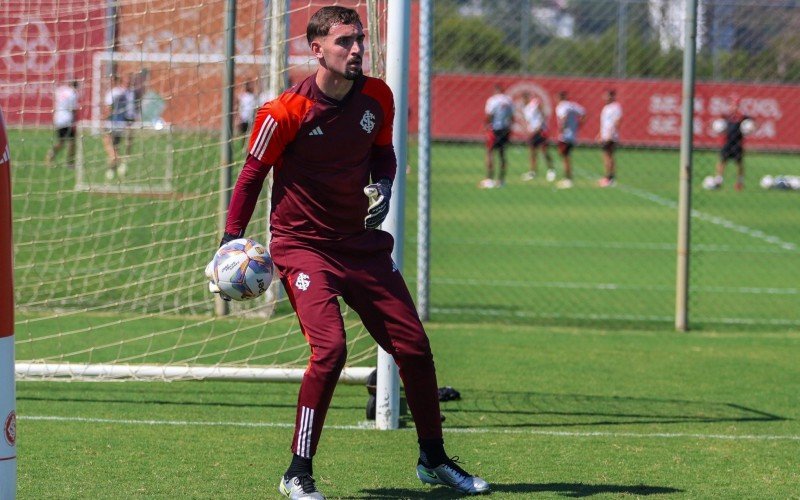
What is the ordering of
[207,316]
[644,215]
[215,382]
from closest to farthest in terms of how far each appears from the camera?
[215,382] < [207,316] < [644,215]

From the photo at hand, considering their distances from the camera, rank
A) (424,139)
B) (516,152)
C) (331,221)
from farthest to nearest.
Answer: (516,152)
(424,139)
(331,221)

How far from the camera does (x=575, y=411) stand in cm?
767

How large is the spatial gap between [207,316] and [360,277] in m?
5.27

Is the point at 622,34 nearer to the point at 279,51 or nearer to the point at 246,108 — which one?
the point at 246,108

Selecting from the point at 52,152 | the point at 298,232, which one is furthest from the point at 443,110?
the point at 298,232

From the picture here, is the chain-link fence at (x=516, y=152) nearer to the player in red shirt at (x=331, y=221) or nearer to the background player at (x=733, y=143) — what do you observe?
the background player at (x=733, y=143)

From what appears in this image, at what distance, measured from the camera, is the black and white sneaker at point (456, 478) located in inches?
219

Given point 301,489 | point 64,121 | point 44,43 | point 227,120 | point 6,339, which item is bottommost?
point 301,489

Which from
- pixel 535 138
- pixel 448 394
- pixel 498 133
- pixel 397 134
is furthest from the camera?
pixel 535 138

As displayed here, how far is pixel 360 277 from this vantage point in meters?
5.49

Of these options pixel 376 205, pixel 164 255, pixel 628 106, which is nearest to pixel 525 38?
pixel 628 106

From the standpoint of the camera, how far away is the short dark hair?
536 centimetres

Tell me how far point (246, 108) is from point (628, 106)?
26.3 meters

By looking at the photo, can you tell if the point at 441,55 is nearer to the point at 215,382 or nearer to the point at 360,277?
the point at 215,382
